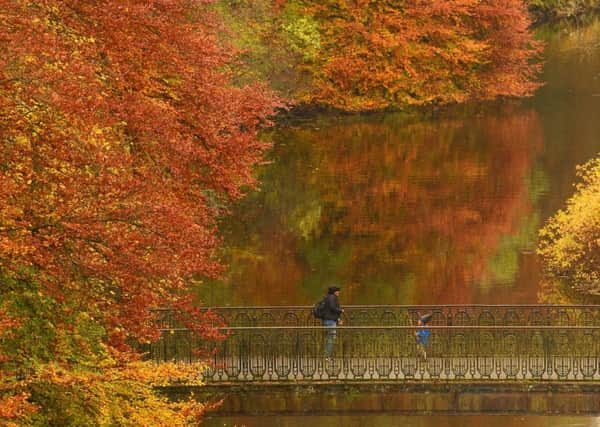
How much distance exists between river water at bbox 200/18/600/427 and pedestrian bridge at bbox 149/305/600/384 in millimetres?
1188

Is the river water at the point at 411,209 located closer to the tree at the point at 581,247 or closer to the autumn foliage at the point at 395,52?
the tree at the point at 581,247

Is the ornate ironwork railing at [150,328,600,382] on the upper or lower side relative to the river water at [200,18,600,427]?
lower

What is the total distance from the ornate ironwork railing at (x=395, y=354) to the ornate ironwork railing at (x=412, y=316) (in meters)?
1.25

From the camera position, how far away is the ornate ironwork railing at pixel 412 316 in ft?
84.2

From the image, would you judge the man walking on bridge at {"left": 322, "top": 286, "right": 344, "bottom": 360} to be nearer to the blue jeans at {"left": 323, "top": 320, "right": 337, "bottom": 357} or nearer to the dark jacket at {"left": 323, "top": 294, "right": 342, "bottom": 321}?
the dark jacket at {"left": 323, "top": 294, "right": 342, "bottom": 321}

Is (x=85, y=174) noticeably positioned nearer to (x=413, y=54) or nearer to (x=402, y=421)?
(x=402, y=421)

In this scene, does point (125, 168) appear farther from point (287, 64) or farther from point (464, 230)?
point (287, 64)

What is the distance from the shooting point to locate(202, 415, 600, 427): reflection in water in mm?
24000

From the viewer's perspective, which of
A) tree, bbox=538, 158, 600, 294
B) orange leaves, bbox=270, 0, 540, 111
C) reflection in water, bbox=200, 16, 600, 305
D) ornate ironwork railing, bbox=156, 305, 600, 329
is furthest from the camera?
orange leaves, bbox=270, 0, 540, 111

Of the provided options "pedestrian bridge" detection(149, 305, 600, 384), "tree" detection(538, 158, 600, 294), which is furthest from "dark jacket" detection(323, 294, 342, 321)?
"tree" detection(538, 158, 600, 294)

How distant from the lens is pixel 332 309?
82.0 feet

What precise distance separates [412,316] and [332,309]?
2.46 m

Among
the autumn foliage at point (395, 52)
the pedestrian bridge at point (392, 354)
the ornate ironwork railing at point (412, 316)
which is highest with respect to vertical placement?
the autumn foliage at point (395, 52)

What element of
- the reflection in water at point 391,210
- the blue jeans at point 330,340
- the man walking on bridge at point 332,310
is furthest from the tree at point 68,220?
the reflection in water at point 391,210
